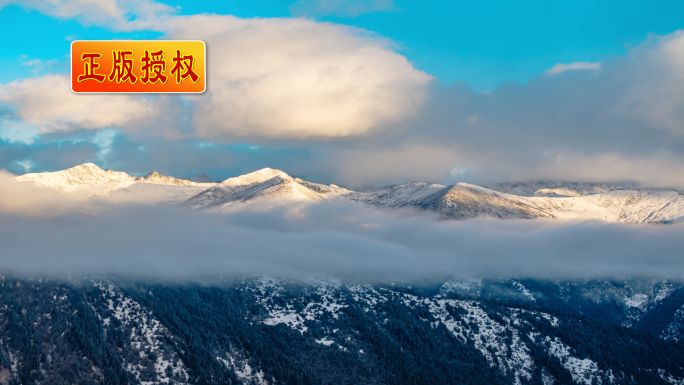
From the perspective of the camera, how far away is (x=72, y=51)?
19838cm

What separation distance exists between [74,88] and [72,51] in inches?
556

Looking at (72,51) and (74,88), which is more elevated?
(72,51)

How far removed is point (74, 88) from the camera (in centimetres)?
19662
